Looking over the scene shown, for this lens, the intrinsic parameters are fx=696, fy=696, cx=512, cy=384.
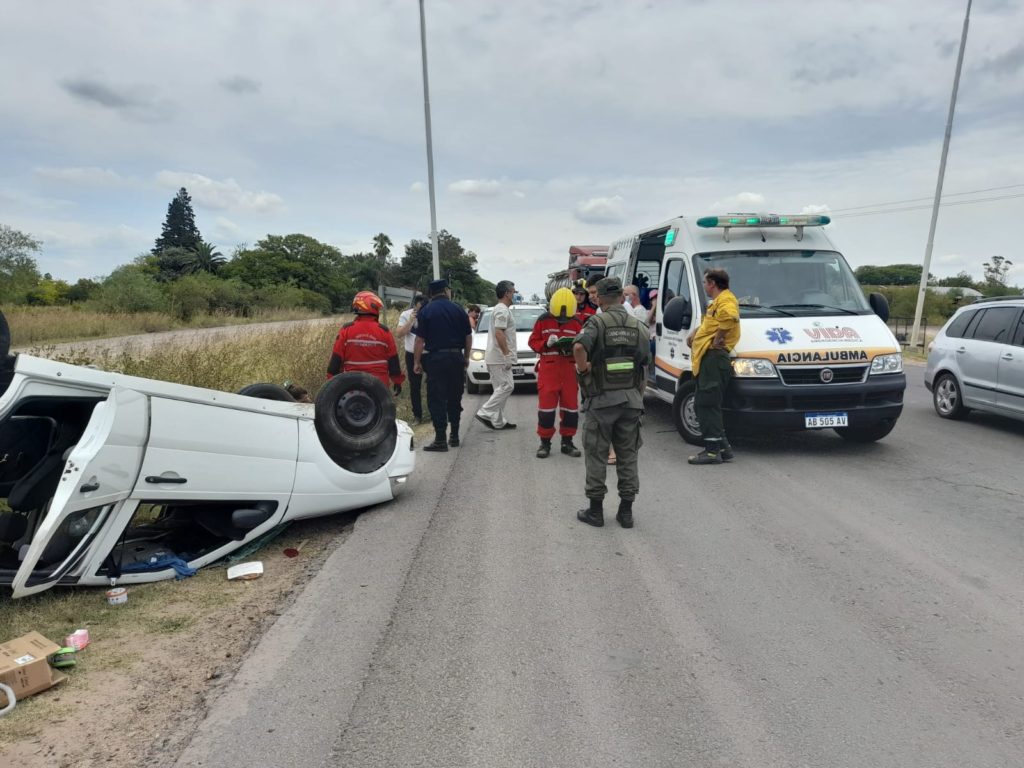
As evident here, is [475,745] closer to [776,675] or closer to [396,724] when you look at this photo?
[396,724]

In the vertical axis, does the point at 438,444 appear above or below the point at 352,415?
below

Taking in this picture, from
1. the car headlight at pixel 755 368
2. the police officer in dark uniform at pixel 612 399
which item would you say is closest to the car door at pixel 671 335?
the car headlight at pixel 755 368

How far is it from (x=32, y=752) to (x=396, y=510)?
3180 mm

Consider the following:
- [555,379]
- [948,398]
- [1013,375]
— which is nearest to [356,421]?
[555,379]

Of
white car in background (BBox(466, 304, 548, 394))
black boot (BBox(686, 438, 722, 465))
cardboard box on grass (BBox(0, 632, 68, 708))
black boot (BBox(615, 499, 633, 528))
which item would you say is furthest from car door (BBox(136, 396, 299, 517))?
white car in background (BBox(466, 304, 548, 394))

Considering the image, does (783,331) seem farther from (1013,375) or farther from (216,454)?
(216,454)

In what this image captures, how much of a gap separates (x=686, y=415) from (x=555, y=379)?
1639mm

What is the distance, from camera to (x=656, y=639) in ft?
11.2

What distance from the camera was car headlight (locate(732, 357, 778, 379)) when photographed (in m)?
7.02

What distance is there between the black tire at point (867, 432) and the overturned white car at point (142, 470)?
5750mm

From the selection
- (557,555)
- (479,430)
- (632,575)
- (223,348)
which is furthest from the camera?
(223,348)

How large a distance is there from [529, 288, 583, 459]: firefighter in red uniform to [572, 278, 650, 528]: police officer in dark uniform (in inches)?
81.2

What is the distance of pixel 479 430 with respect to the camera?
30.3 feet

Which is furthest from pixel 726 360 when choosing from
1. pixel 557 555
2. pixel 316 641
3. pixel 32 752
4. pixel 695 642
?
pixel 32 752
